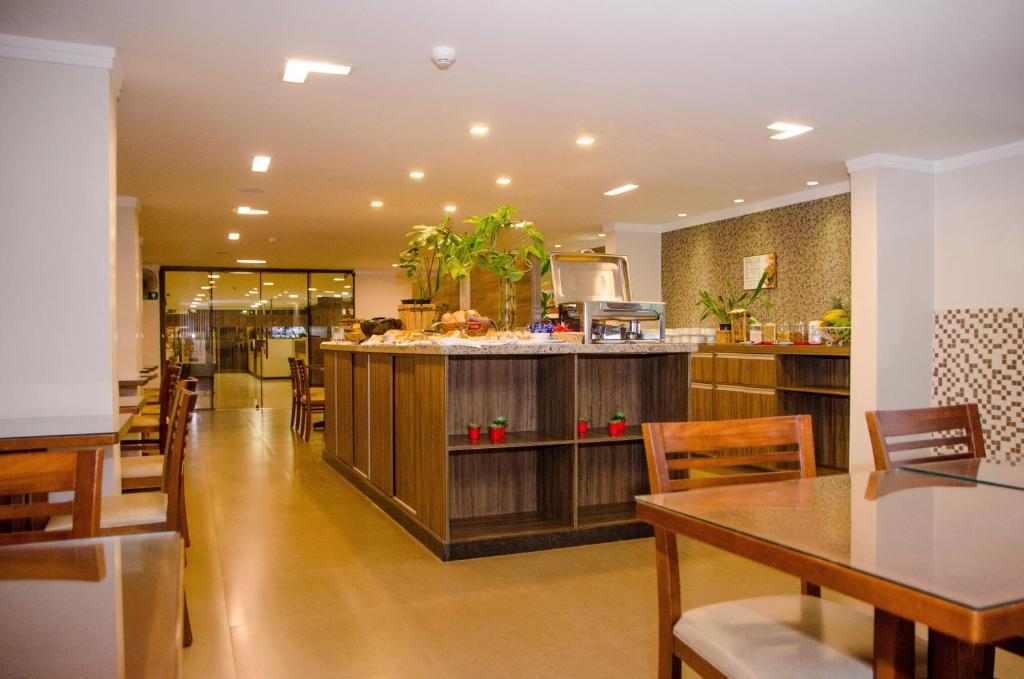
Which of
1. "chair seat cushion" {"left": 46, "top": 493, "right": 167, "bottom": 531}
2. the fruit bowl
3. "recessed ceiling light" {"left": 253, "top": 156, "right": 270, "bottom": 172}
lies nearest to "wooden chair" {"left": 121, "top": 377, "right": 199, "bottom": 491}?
"chair seat cushion" {"left": 46, "top": 493, "right": 167, "bottom": 531}

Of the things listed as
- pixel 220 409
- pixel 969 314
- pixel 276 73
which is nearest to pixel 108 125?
pixel 276 73

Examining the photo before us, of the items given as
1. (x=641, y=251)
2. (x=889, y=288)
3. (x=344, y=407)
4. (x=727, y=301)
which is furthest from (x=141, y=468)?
(x=641, y=251)

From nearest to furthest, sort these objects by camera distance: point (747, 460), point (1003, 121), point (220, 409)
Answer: point (747, 460), point (1003, 121), point (220, 409)

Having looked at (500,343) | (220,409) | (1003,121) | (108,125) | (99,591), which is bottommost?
(220,409)

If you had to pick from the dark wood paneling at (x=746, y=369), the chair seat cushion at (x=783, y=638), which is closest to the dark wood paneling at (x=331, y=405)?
the dark wood paneling at (x=746, y=369)

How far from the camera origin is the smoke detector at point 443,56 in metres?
3.55

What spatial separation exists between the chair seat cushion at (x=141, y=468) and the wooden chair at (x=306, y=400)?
154 inches

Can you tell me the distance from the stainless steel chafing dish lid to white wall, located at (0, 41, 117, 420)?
248 cm

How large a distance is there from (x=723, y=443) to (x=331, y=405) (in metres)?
5.28

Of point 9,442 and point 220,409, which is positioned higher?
point 9,442

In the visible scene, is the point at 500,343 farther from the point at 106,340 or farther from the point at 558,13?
the point at 106,340

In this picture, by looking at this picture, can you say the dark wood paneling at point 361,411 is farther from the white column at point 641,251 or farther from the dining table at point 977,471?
the white column at point 641,251

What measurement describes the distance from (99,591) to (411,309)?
153 inches

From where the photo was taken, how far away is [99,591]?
120 cm
